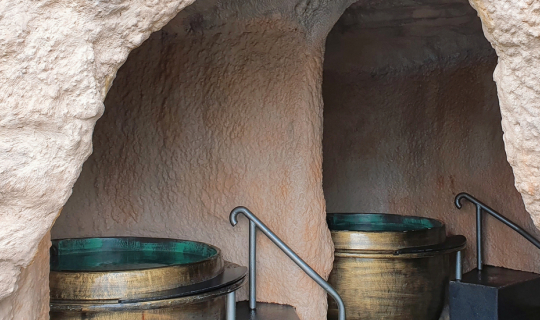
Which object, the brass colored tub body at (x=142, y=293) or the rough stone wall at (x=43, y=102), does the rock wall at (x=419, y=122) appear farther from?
the rough stone wall at (x=43, y=102)

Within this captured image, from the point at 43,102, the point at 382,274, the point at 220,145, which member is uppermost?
the point at 220,145

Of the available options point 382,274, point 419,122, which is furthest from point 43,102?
point 419,122

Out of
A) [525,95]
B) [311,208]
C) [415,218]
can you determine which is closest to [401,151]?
[415,218]

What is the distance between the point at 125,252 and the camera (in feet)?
9.30

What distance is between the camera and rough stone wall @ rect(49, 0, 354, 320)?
115 inches

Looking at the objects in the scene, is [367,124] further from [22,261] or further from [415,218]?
[22,261]

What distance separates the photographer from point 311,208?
294 centimetres

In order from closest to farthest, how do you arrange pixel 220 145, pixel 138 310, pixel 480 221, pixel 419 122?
pixel 138 310 → pixel 220 145 → pixel 480 221 → pixel 419 122

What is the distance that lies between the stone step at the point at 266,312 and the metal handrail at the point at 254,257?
0.15 ft

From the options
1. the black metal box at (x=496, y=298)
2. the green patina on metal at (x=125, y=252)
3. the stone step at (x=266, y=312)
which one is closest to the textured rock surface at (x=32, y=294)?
the green patina on metal at (x=125, y=252)

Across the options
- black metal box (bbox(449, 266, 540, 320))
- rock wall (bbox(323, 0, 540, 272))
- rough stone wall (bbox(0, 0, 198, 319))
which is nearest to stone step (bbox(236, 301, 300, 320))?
black metal box (bbox(449, 266, 540, 320))

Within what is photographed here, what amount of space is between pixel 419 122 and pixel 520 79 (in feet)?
10.8

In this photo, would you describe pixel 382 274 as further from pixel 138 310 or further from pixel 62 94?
pixel 62 94

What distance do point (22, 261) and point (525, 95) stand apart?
3.83ft
